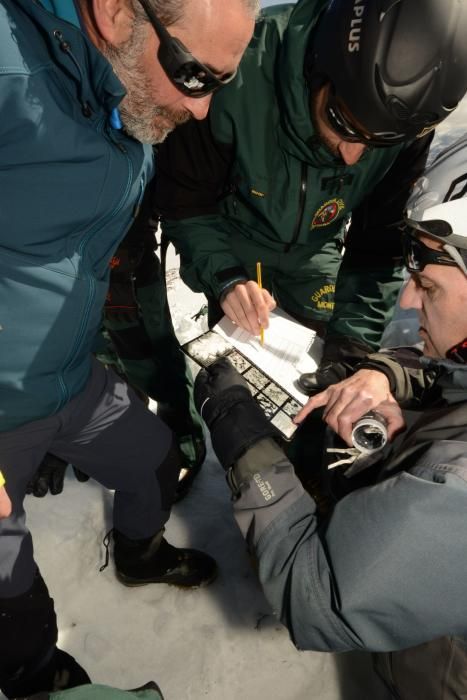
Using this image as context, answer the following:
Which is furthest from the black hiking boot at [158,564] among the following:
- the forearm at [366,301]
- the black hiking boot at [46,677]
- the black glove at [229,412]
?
the forearm at [366,301]

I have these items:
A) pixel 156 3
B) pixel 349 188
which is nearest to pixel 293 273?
pixel 349 188

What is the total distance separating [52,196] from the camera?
1278 millimetres

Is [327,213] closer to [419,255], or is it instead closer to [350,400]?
[419,255]

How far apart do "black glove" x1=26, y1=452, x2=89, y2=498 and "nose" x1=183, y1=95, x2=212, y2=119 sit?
82.4 inches

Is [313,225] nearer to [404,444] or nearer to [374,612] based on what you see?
[404,444]

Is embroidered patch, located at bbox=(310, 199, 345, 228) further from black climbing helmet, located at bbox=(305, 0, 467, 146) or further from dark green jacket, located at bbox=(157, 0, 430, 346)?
black climbing helmet, located at bbox=(305, 0, 467, 146)

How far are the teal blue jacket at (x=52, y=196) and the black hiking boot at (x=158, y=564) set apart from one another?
3.09ft

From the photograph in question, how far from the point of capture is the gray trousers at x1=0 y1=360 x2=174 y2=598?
5.08ft

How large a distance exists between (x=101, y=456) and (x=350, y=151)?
5.45 ft

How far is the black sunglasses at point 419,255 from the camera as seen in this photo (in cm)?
153

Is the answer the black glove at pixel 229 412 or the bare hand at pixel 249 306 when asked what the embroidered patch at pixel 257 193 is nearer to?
the bare hand at pixel 249 306

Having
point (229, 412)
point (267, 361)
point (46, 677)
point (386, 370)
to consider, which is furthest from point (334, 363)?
point (46, 677)

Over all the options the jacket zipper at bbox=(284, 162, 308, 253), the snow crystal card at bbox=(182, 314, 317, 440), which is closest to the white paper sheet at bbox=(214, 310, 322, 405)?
the snow crystal card at bbox=(182, 314, 317, 440)

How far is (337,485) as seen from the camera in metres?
1.87
